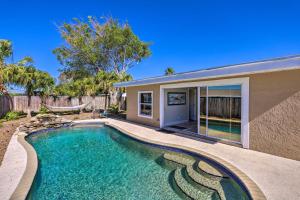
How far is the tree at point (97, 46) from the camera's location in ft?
63.6

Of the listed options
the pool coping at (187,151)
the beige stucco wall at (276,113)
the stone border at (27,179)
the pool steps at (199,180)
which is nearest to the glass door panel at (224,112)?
the beige stucco wall at (276,113)

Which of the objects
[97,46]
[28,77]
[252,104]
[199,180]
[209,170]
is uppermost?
[97,46]

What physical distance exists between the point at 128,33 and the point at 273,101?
18.3m

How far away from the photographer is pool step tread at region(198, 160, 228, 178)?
157 inches

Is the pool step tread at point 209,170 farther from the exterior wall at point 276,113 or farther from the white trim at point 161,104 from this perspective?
the white trim at point 161,104

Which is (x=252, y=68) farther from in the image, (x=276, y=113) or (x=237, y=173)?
(x=237, y=173)

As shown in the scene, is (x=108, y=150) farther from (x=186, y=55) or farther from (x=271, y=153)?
(x=186, y=55)

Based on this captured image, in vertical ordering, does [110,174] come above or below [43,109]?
below

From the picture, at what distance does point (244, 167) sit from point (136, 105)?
793 centimetres

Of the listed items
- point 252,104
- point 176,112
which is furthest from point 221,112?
point 176,112

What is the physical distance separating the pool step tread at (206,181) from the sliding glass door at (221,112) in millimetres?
2632

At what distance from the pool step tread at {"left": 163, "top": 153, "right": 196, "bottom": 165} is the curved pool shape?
16 centimetres

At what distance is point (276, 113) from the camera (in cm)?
482

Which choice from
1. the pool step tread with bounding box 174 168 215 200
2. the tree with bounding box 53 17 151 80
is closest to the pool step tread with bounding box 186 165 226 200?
the pool step tread with bounding box 174 168 215 200
